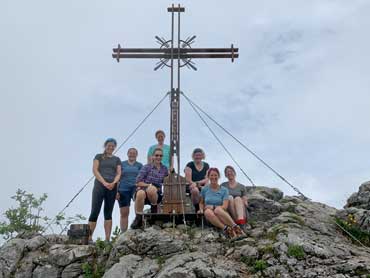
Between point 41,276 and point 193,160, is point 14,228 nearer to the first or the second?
point 41,276

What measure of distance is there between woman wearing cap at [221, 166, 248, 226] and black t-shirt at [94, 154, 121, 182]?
8.47 ft

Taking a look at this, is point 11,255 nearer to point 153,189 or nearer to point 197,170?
point 153,189

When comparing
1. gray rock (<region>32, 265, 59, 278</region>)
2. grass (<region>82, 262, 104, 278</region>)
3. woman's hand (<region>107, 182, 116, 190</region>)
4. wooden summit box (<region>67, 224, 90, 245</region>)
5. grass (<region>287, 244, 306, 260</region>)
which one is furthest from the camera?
wooden summit box (<region>67, 224, 90, 245</region>)

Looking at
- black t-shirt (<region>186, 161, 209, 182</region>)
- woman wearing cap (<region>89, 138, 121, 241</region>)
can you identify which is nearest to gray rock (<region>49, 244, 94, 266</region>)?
woman wearing cap (<region>89, 138, 121, 241</region>)

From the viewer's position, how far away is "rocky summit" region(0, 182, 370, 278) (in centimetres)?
799

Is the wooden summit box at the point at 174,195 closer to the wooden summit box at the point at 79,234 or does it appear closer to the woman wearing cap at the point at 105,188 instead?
the woman wearing cap at the point at 105,188

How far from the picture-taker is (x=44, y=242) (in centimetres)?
1016

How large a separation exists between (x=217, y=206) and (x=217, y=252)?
3.23 feet

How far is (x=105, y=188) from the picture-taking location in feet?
32.8

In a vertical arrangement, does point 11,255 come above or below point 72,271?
above

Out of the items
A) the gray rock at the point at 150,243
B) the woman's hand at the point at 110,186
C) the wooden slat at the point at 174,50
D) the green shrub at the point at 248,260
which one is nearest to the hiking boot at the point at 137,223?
the gray rock at the point at 150,243

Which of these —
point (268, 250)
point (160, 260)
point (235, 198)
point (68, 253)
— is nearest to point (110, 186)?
point (68, 253)

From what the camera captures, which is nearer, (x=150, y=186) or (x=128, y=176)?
(x=150, y=186)

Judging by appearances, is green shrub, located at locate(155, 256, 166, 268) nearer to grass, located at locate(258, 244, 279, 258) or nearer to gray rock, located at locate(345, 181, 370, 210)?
grass, located at locate(258, 244, 279, 258)
